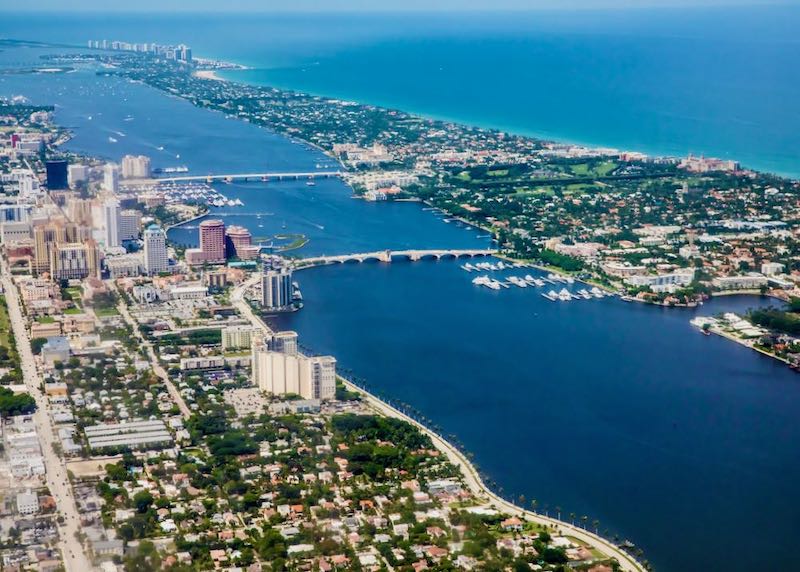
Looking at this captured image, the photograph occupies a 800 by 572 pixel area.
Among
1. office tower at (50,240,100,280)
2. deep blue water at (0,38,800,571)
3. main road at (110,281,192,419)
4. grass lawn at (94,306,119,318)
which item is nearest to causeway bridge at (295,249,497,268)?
deep blue water at (0,38,800,571)

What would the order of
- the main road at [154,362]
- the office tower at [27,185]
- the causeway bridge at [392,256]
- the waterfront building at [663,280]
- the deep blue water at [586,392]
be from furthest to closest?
the office tower at [27,185] → the causeway bridge at [392,256] → the waterfront building at [663,280] → the main road at [154,362] → the deep blue water at [586,392]

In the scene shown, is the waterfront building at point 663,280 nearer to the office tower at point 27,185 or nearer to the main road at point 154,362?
the main road at point 154,362

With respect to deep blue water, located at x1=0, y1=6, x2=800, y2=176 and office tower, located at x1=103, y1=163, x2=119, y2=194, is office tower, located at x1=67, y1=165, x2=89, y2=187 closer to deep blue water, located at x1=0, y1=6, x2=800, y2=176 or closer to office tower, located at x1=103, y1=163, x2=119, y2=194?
office tower, located at x1=103, y1=163, x2=119, y2=194

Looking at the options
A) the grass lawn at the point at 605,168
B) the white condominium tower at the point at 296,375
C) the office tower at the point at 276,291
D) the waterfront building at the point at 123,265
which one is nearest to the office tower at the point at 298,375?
the white condominium tower at the point at 296,375

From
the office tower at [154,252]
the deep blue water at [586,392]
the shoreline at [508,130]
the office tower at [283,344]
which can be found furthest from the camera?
the shoreline at [508,130]

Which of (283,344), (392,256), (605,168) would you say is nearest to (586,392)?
(283,344)

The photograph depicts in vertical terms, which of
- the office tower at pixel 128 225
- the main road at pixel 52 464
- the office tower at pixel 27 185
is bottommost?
the main road at pixel 52 464

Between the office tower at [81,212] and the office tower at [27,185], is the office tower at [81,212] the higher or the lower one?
the higher one
